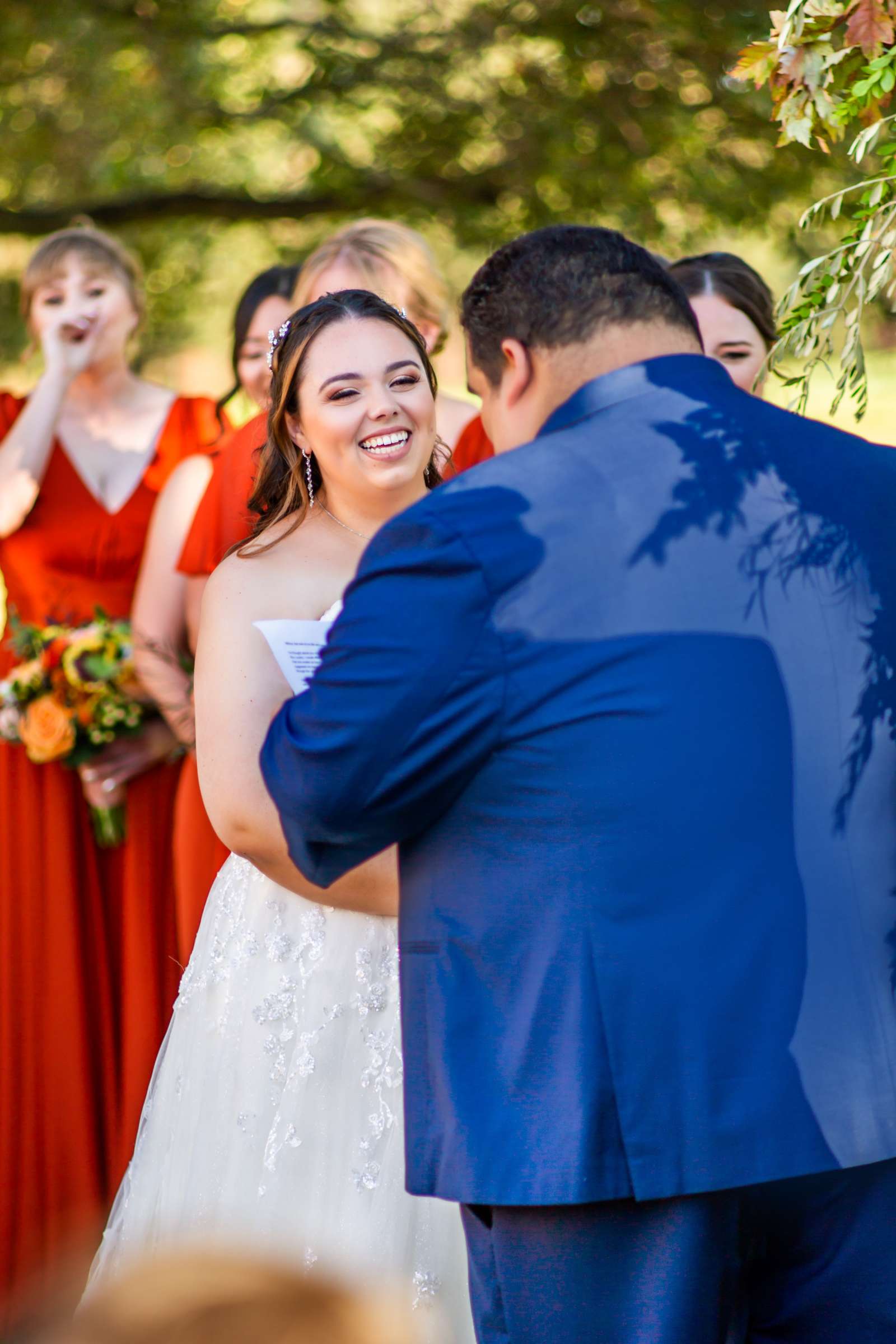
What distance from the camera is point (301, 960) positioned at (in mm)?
3174

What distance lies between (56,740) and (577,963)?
2801 mm

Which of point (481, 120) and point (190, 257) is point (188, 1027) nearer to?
point (481, 120)

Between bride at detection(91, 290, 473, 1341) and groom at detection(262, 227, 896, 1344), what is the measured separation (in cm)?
81

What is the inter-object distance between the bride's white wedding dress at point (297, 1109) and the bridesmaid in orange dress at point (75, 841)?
1.36 m

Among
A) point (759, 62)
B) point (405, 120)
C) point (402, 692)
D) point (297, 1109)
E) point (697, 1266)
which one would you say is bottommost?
point (697, 1266)

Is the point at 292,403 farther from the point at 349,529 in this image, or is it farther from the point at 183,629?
the point at 183,629

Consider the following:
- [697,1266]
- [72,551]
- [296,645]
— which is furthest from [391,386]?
[72,551]

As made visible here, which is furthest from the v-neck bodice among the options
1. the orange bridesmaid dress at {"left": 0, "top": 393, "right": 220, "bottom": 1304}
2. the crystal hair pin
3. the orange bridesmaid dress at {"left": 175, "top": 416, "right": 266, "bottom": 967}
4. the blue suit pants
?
the blue suit pants

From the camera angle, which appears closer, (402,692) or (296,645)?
(402,692)

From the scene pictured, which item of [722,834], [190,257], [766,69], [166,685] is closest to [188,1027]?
[166,685]

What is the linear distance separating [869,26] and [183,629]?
2.73m

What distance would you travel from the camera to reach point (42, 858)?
4809 mm

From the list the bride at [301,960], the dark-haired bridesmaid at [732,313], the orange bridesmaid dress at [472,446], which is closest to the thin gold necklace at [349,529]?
the bride at [301,960]

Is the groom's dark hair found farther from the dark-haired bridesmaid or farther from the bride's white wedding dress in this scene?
the dark-haired bridesmaid
